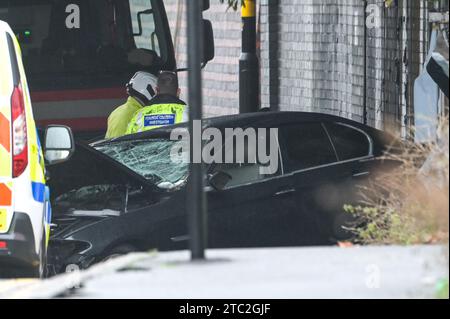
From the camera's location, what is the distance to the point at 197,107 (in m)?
7.72

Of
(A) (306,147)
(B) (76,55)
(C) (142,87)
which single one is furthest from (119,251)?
(B) (76,55)

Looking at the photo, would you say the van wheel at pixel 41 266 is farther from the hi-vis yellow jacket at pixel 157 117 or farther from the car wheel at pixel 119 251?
the hi-vis yellow jacket at pixel 157 117

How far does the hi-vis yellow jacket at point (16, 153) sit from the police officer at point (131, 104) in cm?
451

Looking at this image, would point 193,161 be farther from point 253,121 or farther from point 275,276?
point 253,121

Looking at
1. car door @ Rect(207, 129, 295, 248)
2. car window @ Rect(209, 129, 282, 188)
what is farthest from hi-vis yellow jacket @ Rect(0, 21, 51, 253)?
car window @ Rect(209, 129, 282, 188)

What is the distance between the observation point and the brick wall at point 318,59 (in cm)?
1684

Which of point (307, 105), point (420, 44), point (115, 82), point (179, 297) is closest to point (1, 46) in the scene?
point (179, 297)

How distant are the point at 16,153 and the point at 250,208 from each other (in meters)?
2.50

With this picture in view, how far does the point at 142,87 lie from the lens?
14.2 meters

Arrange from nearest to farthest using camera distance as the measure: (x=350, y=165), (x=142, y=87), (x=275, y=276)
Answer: (x=275, y=276), (x=350, y=165), (x=142, y=87)

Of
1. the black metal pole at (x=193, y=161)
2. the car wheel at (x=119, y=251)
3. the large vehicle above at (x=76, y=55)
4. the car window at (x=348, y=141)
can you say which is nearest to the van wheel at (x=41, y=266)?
the car wheel at (x=119, y=251)

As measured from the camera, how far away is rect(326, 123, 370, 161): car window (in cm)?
1168
